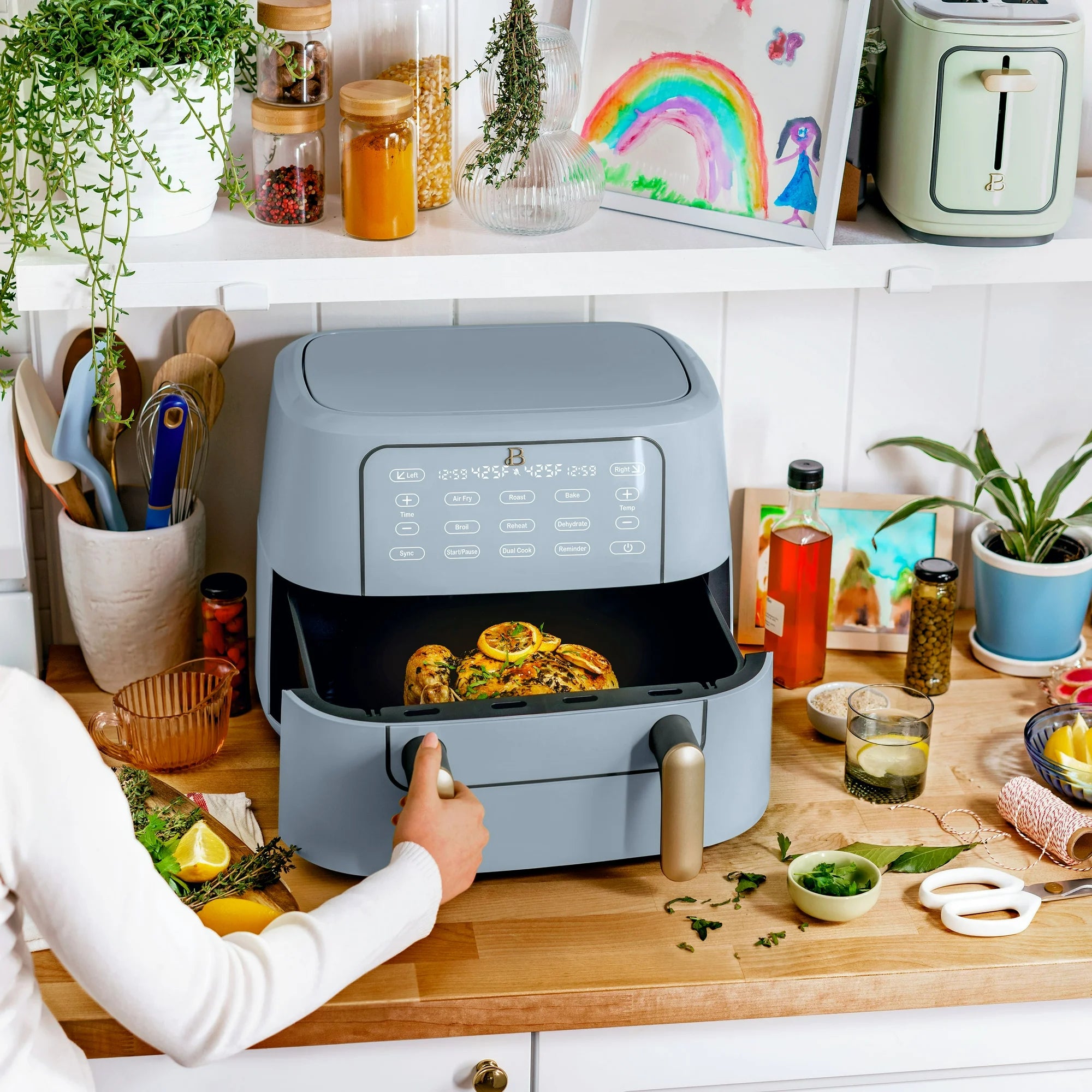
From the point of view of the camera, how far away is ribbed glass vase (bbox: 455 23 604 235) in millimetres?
1249

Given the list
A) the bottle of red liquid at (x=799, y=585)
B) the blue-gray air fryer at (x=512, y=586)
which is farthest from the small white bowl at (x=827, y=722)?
the blue-gray air fryer at (x=512, y=586)

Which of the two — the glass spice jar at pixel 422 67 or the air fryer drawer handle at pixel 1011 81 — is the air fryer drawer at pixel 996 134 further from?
the glass spice jar at pixel 422 67

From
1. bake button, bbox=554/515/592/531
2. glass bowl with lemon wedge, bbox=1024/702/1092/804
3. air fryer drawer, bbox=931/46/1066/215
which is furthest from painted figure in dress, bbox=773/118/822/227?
glass bowl with lemon wedge, bbox=1024/702/1092/804

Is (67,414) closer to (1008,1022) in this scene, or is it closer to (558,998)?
(558,998)

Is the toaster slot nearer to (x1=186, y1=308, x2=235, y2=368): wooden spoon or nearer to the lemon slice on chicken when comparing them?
the lemon slice on chicken

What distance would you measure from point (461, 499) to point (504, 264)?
219mm

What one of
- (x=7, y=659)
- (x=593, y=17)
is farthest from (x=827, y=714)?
(x=7, y=659)

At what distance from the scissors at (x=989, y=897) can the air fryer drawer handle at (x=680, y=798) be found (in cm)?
22

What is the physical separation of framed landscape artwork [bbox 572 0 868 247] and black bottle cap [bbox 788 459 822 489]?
257 millimetres

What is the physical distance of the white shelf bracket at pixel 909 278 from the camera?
1.25 meters

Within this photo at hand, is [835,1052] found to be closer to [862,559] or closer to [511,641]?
[511,641]

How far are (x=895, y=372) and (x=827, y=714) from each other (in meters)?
0.44

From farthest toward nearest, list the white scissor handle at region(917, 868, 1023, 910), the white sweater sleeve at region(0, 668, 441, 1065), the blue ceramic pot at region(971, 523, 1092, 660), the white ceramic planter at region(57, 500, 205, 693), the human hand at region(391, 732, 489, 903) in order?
the blue ceramic pot at region(971, 523, 1092, 660), the white ceramic planter at region(57, 500, 205, 693), the white scissor handle at region(917, 868, 1023, 910), the human hand at region(391, 732, 489, 903), the white sweater sleeve at region(0, 668, 441, 1065)

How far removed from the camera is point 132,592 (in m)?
1.40
